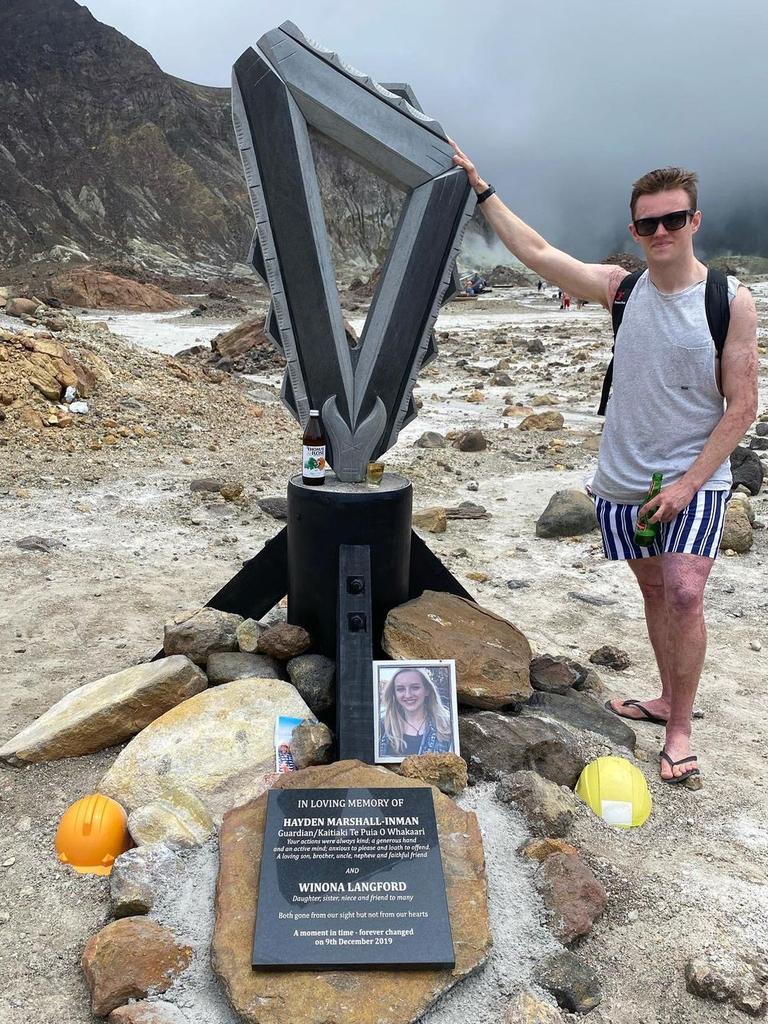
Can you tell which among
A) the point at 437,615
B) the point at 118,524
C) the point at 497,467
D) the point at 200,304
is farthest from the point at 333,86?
the point at 200,304

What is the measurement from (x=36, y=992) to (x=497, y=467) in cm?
755

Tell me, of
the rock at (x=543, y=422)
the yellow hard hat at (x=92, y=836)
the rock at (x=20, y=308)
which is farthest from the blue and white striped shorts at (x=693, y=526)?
the rock at (x=20, y=308)

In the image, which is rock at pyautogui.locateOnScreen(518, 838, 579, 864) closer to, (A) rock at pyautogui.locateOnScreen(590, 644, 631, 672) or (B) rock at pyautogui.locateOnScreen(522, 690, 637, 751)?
(B) rock at pyautogui.locateOnScreen(522, 690, 637, 751)

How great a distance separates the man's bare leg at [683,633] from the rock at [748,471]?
4887 millimetres

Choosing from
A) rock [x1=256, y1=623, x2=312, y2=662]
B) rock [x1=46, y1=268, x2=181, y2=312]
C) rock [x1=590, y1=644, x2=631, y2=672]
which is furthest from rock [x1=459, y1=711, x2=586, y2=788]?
rock [x1=46, y1=268, x2=181, y2=312]

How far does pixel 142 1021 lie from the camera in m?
2.19

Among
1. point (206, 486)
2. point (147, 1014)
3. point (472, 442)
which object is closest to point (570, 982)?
point (147, 1014)

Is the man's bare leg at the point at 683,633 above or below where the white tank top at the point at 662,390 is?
below

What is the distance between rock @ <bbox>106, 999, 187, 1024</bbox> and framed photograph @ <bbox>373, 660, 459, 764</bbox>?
1.18m

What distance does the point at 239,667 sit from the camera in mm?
3725

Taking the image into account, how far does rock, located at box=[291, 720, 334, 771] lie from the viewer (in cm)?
321

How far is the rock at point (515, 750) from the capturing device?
3.28 metres

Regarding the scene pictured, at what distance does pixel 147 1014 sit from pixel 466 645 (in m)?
1.96

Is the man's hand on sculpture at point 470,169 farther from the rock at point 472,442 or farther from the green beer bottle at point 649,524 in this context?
the rock at point 472,442
